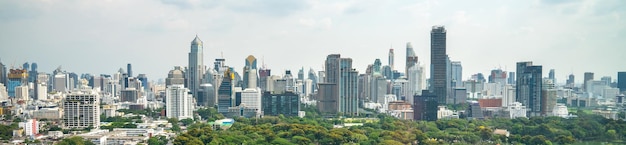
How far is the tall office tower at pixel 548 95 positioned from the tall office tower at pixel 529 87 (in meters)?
0.09

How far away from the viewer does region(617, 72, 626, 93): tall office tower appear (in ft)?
38.7

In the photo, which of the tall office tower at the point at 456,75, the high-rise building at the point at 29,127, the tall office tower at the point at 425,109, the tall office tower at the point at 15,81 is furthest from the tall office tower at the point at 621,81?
the tall office tower at the point at 15,81

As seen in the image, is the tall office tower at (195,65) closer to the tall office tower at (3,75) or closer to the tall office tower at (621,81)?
→ the tall office tower at (3,75)

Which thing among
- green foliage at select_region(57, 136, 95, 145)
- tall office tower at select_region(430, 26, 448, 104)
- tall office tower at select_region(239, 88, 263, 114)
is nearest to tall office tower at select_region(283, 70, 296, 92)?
tall office tower at select_region(239, 88, 263, 114)

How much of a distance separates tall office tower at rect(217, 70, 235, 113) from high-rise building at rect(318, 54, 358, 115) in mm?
2601

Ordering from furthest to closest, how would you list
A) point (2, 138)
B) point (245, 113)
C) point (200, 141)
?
point (245, 113) < point (2, 138) < point (200, 141)

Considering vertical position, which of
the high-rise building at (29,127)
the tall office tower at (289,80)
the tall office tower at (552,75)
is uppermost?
the tall office tower at (552,75)

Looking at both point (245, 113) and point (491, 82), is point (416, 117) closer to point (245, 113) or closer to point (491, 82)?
point (245, 113)

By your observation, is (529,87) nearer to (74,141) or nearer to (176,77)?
(74,141)

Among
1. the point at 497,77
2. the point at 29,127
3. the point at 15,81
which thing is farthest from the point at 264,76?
the point at 29,127

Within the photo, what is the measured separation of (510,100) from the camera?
18.5 metres

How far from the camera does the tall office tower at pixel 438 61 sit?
20.1 m

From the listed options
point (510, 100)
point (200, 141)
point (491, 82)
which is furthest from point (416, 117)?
point (491, 82)

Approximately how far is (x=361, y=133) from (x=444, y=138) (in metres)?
1.39
